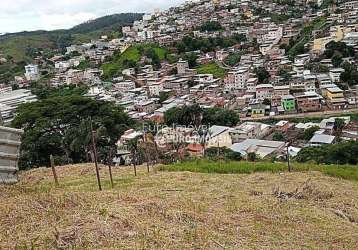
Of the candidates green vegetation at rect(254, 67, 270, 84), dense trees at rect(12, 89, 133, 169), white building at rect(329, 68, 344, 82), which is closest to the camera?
dense trees at rect(12, 89, 133, 169)

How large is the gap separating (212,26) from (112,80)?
2160 centimetres

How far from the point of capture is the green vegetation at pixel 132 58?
55131mm

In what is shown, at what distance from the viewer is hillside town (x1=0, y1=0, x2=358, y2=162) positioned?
29.2 meters

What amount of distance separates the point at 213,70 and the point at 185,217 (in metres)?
45.3

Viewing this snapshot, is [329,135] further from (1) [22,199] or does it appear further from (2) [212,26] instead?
(2) [212,26]

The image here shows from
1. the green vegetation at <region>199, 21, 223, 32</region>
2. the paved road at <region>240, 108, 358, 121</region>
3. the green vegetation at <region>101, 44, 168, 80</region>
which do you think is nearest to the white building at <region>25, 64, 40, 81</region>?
the green vegetation at <region>101, 44, 168, 80</region>

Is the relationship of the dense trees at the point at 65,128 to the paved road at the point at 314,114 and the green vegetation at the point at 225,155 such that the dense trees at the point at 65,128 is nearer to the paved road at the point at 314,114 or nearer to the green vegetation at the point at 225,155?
the green vegetation at the point at 225,155

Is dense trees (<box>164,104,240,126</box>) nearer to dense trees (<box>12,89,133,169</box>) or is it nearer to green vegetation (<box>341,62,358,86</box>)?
green vegetation (<box>341,62,358,86</box>)

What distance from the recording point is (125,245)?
355cm

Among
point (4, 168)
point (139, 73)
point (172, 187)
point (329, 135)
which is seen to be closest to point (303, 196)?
point (172, 187)

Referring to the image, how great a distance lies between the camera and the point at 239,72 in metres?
41.7

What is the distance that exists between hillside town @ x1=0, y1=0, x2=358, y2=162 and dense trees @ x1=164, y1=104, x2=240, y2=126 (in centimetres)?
125

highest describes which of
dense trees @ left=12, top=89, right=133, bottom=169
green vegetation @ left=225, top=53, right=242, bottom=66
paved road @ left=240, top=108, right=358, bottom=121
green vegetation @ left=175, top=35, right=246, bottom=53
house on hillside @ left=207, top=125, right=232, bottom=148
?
dense trees @ left=12, top=89, right=133, bottom=169

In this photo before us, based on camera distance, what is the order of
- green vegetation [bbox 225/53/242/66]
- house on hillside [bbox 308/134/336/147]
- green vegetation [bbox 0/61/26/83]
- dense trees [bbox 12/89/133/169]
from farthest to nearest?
green vegetation [bbox 0/61/26/83] → green vegetation [bbox 225/53/242/66] → house on hillside [bbox 308/134/336/147] → dense trees [bbox 12/89/133/169]
